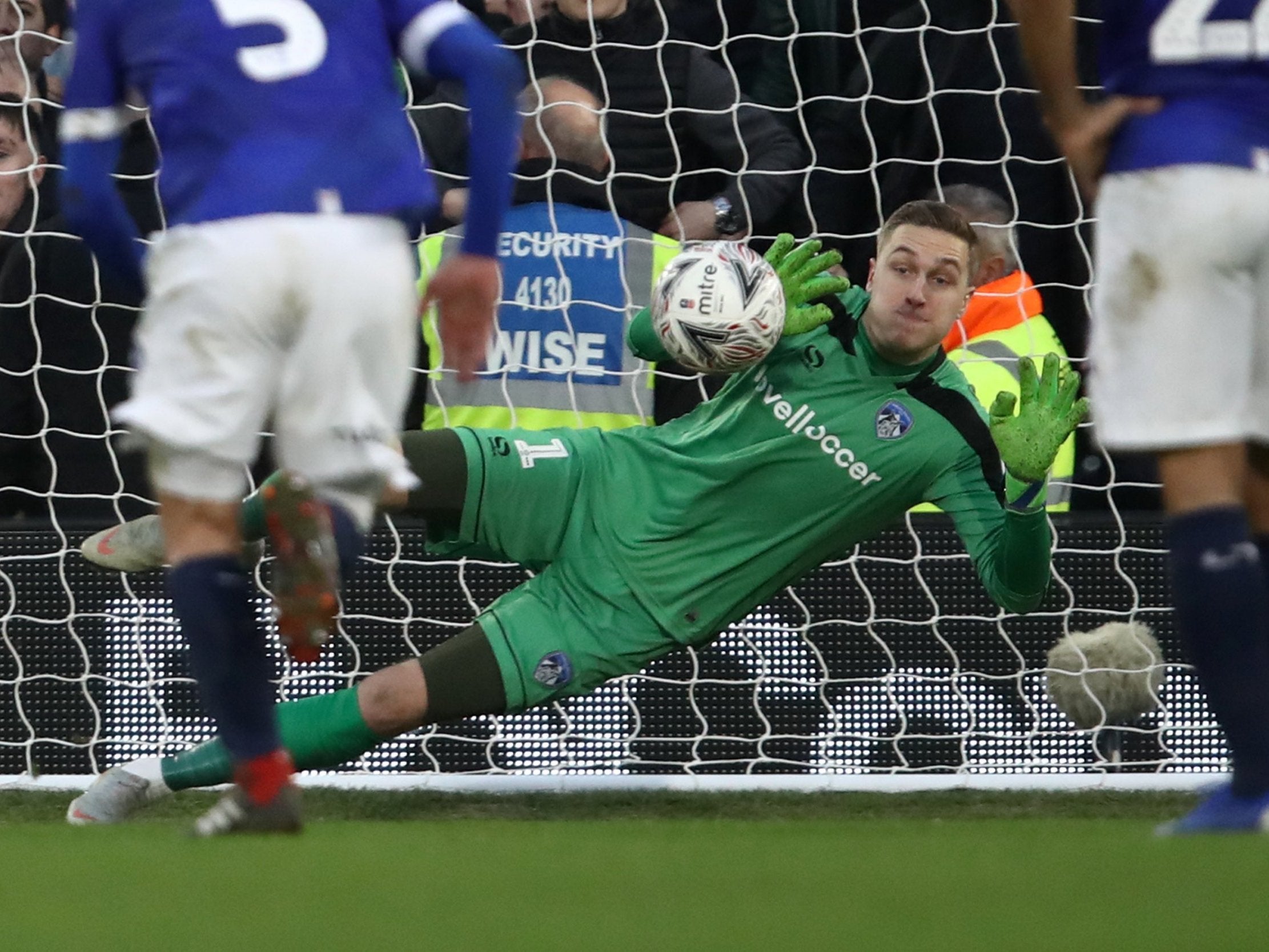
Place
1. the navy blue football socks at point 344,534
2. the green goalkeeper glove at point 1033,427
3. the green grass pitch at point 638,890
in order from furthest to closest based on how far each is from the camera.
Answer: the green goalkeeper glove at point 1033,427 → the navy blue football socks at point 344,534 → the green grass pitch at point 638,890

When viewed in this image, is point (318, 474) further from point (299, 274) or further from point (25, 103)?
point (25, 103)

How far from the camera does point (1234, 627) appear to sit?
8.61ft

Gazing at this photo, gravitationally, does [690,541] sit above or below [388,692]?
above

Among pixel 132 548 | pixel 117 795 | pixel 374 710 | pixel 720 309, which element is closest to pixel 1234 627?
pixel 720 309

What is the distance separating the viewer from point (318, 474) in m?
2.89

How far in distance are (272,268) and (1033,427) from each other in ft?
5.66

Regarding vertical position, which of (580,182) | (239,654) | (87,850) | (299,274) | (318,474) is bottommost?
(87,850)

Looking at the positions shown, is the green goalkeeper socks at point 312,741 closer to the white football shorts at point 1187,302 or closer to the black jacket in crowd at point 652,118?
the black jacket in crowd at point 652,118

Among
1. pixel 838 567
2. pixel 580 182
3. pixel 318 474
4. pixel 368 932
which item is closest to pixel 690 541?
pixel 838 567

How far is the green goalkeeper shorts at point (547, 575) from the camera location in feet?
14.0

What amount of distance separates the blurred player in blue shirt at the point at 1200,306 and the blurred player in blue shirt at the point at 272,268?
0.86 metres

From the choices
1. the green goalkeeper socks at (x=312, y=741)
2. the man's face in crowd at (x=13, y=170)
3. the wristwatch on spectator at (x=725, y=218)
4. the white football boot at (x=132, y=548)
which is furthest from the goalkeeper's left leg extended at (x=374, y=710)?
the man's face in crowd at (x=13, y=170)

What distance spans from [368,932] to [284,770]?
34.6 inches

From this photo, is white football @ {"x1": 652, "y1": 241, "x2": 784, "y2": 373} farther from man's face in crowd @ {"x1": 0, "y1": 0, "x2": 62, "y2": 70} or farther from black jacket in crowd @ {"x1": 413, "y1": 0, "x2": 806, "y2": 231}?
man's face in crowd @ {"x1": 0, "y1": 0, "x2": 62, "y2": 70}
